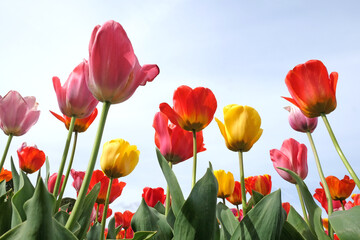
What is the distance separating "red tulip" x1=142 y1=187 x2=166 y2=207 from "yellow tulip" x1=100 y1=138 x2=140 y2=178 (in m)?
0.34

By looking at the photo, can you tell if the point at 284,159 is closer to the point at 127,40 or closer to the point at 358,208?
the point at 358,208

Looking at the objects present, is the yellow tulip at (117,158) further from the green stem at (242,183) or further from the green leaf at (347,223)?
the green leaf at (347,223)

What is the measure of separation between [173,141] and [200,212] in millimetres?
736

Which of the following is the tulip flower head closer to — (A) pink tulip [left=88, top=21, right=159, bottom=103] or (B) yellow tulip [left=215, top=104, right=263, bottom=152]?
(B) yellow tulip [left=215, top=104, right=263, bottom=152]

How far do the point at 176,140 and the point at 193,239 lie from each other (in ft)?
2.47

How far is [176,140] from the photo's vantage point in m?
1.66

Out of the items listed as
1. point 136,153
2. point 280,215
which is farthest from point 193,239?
point 136,153

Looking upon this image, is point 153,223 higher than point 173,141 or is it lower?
lower

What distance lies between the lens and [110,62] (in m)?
0.91

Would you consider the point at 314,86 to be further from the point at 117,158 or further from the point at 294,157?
the point at 117,158

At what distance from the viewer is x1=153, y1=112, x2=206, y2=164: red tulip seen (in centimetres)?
165

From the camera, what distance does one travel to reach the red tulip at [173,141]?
5.42ft

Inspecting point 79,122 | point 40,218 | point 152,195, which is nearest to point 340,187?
point 152,195

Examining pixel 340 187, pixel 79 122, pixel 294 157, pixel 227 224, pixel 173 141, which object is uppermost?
pixel 79 122
